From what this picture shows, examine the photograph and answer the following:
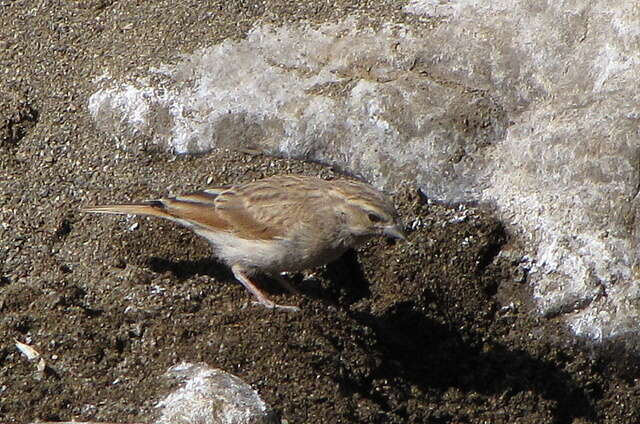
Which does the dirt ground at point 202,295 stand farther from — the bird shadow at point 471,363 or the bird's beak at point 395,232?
the bird's beak at point 395,232

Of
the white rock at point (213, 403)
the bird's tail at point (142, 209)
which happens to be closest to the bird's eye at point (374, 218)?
the bird's tail at point (142, 209)

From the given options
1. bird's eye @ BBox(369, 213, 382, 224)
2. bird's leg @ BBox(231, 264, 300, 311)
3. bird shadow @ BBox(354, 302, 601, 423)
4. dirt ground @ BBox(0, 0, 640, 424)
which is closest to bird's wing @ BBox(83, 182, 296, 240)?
bird's leg @ BBox(231, 264, 300, 311)

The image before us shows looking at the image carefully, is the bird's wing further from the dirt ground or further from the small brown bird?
the dirt ground

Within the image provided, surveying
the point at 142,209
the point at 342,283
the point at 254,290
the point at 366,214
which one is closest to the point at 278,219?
the point at 254,290

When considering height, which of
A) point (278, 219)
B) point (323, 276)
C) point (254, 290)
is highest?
point (278, 219)

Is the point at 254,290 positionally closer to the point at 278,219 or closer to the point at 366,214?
the point at 278,219
